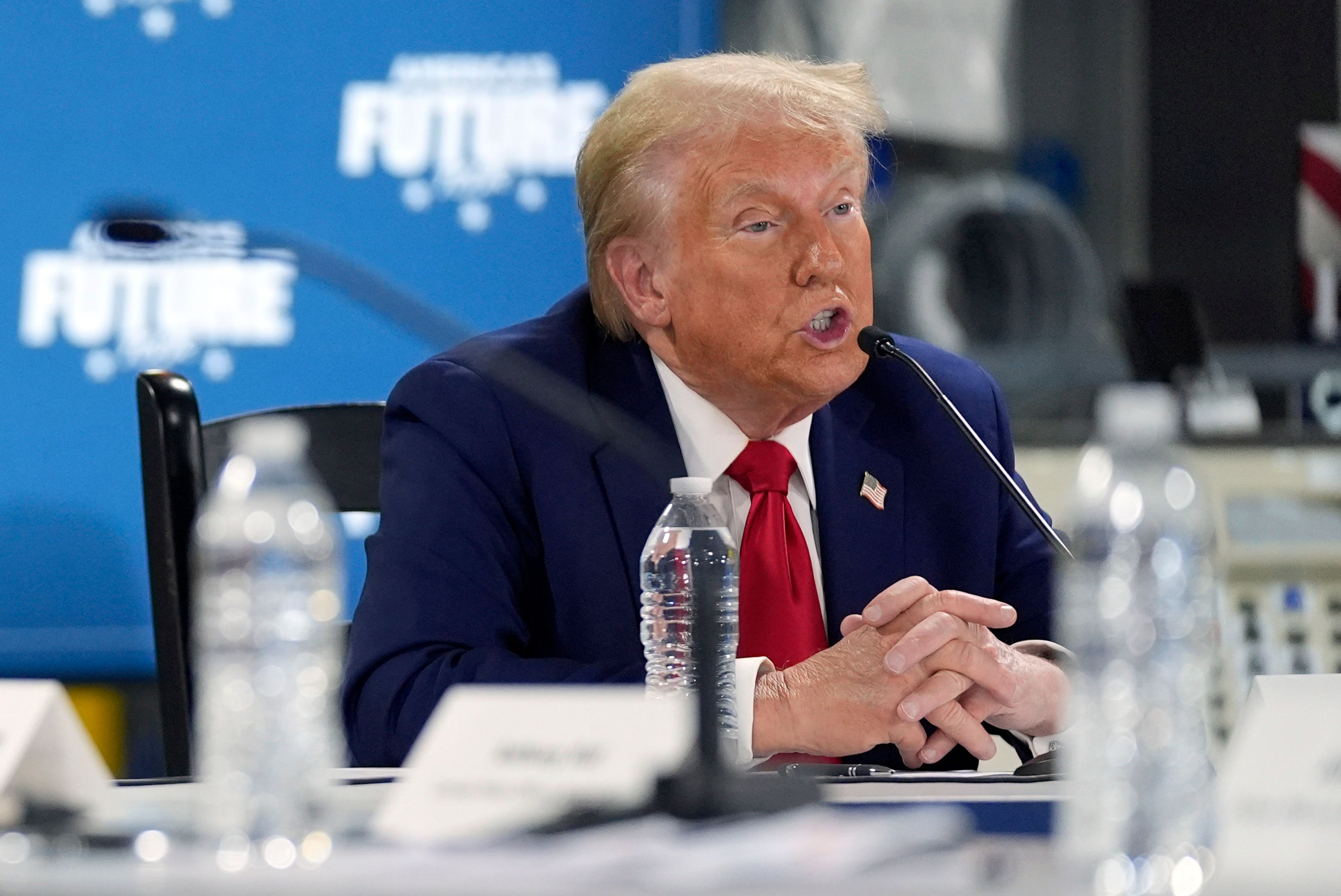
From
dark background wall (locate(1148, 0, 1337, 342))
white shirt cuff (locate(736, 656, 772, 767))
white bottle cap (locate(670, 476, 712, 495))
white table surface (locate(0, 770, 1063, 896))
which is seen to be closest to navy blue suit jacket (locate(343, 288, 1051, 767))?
white shirt cuff (locate(736, 656, 772, 767))

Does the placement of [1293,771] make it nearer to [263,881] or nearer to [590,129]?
[263,881]

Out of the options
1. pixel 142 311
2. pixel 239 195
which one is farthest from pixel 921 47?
pixel 142 311

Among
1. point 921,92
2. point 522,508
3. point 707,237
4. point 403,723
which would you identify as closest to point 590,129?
point 707,237

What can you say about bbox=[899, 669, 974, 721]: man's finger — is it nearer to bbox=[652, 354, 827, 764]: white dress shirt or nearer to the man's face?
bbox=[652, 354, 827, 764]: white dress shirt

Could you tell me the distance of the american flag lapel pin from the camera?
6.88ft

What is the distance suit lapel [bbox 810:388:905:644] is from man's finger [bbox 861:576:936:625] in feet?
0.87

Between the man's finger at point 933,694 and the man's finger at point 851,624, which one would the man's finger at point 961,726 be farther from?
the man's finger at point 851,624

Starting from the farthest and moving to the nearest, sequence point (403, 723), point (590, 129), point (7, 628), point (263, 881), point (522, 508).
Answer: point (7, 628) < point (590, 129) < point (522, 508) < point (403, 723) < point (263, 881)

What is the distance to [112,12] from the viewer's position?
3.80 metres

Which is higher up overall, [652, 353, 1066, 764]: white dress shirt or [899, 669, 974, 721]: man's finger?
[652, 353, 1066, 764]: white dress shirt

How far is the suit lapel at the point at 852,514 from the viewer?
6.69 ft

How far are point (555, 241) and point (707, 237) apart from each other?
1736mm

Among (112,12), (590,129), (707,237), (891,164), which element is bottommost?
(707,237)

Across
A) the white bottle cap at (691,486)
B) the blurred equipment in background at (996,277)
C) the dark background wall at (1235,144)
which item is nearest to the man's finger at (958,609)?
the white bottle cap at (691,486)
